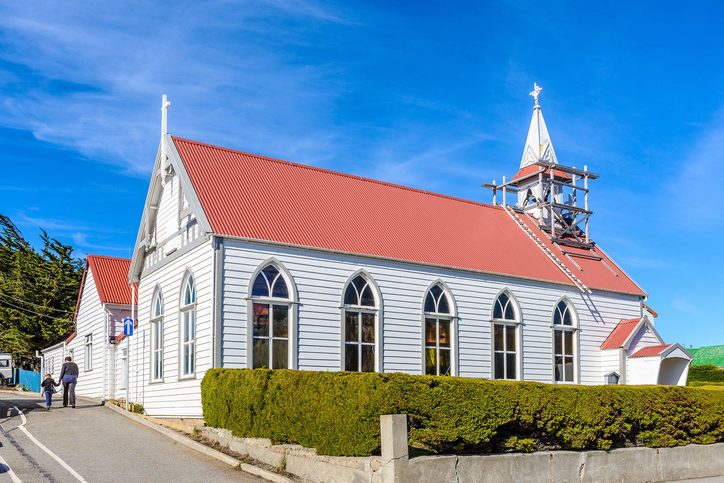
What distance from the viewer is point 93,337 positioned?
37.6 metres

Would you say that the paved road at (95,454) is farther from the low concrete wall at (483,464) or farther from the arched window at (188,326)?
the arched window at (188,326)

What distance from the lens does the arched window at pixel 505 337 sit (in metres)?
28.7

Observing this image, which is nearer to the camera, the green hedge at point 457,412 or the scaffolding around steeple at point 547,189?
the green hedge at point 457,412

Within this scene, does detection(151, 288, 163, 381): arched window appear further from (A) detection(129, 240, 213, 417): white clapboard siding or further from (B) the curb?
(B) the curb

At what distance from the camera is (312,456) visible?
50.1 feet

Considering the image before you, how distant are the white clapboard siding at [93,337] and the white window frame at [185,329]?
12.4 metres

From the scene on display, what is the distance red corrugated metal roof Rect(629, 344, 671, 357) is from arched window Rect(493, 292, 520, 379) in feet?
19.0

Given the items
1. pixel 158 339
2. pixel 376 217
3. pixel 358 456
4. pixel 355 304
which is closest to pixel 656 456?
pixel 358 456

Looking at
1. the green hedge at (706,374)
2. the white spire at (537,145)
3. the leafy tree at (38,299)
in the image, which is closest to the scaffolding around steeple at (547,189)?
the white spire at (537,145)

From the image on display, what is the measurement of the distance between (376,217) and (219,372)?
9860 mm

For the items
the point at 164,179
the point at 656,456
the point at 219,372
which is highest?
the point at 164,179

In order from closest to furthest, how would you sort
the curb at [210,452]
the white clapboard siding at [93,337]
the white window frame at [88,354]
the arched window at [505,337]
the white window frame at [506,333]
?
1. the curb at [210,452]
2. the white window frame at [506,333]
3. the arched window at [505,337]
4. the white clapboard siding at [93,337]
5. the white window frame at [88,354]

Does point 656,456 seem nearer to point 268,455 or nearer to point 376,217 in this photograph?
point 268,455

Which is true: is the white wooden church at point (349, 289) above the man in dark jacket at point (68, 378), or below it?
above
